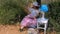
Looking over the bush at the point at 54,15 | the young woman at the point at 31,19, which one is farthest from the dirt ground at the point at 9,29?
the bush at the point at 54,15

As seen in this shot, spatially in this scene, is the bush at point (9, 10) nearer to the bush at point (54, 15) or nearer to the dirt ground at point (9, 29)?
the dirt ground at point (9, 29)

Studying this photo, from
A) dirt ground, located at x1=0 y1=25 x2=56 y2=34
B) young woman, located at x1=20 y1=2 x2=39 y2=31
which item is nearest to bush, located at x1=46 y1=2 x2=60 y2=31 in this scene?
young woman, located at x1=20 y1=2 x2=39 y2=31

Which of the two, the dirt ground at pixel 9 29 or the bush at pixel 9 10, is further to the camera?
the bush at pixel 9 10

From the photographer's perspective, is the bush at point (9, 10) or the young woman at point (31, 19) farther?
the bush at point (9, 10)

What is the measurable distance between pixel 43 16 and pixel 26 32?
772 millimetres

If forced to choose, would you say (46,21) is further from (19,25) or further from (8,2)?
(8,2)

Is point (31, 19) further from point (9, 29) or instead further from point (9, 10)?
point (9, 10)

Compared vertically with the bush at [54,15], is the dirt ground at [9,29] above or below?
below

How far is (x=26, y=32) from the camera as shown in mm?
7051

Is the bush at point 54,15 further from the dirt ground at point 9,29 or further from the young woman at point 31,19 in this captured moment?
the dirt ground at point 9,29

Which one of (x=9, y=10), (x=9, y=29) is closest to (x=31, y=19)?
(x=9, y=29)

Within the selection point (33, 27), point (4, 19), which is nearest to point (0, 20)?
point (4, 19)

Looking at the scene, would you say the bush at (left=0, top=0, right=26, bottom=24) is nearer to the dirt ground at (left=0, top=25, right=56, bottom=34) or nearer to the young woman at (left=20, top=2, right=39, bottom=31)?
the dirt ground at (left=0, top=25, right=56, bottom=34)

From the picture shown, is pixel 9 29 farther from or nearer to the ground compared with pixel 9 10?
nearer to the ground
